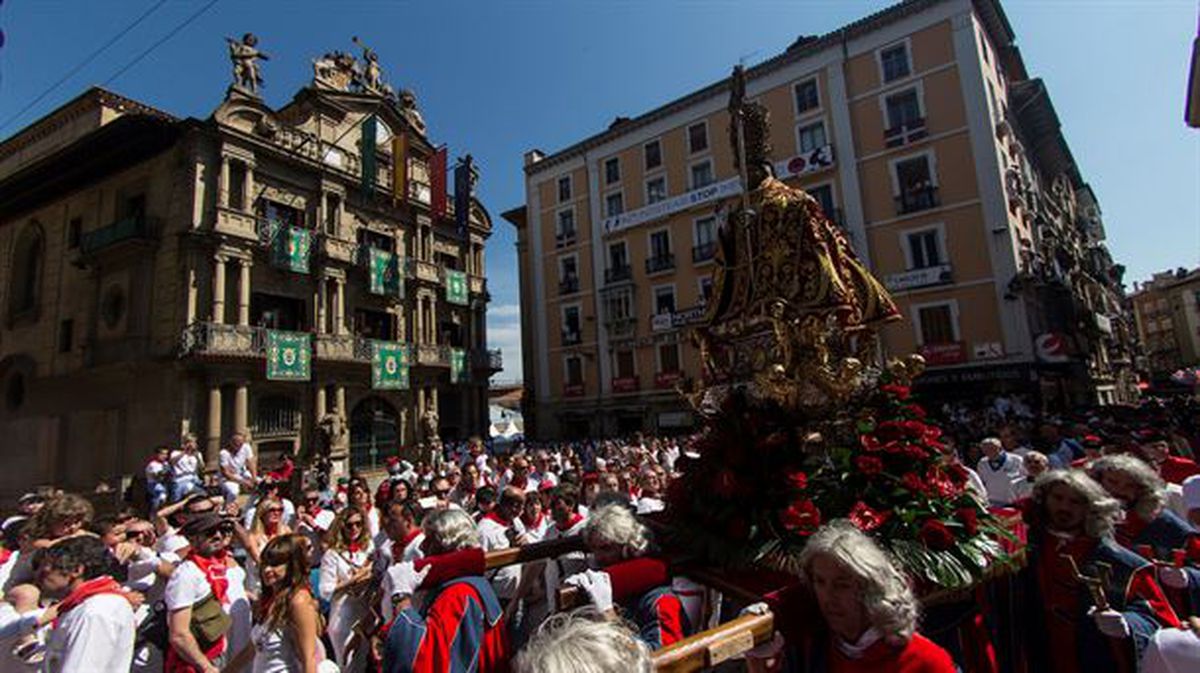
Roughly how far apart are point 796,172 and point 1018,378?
12.2 metres

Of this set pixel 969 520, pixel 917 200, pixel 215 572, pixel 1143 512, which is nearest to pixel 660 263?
pixel 917 200

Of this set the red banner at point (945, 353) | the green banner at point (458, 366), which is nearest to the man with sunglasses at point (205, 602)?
the green banner at point (458, 366)

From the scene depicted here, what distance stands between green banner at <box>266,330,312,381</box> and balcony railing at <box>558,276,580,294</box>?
606 inches

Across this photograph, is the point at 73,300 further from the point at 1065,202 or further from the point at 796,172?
the point at 1065,202

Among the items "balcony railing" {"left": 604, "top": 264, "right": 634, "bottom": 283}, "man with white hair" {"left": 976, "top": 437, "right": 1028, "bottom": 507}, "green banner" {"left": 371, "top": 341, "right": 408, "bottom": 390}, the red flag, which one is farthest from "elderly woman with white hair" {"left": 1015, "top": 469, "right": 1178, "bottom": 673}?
"balcony railing" {"left": 604, "top": 264, "right": 634, "bottom": 283}

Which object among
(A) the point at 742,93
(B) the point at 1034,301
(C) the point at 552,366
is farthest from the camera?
(C) the point at 552,366

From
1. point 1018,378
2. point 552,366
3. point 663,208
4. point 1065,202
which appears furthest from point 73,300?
point 1065,202

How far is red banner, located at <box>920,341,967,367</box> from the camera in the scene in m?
21.9

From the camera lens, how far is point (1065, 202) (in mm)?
35719

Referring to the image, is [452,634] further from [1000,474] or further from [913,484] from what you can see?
[1000,474]

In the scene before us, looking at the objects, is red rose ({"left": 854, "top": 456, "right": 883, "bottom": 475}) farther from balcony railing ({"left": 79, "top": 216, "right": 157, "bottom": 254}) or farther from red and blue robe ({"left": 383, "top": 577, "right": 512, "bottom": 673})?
balcony railing ({"left": 79, "top": 216, "right": 157, "bottom": 254})

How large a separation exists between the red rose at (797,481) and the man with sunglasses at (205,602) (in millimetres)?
3446

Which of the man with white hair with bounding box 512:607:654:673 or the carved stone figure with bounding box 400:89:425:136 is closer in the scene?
the man with white hair with bounding box 512:607:654:673

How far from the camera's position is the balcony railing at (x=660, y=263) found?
29.3 meters
